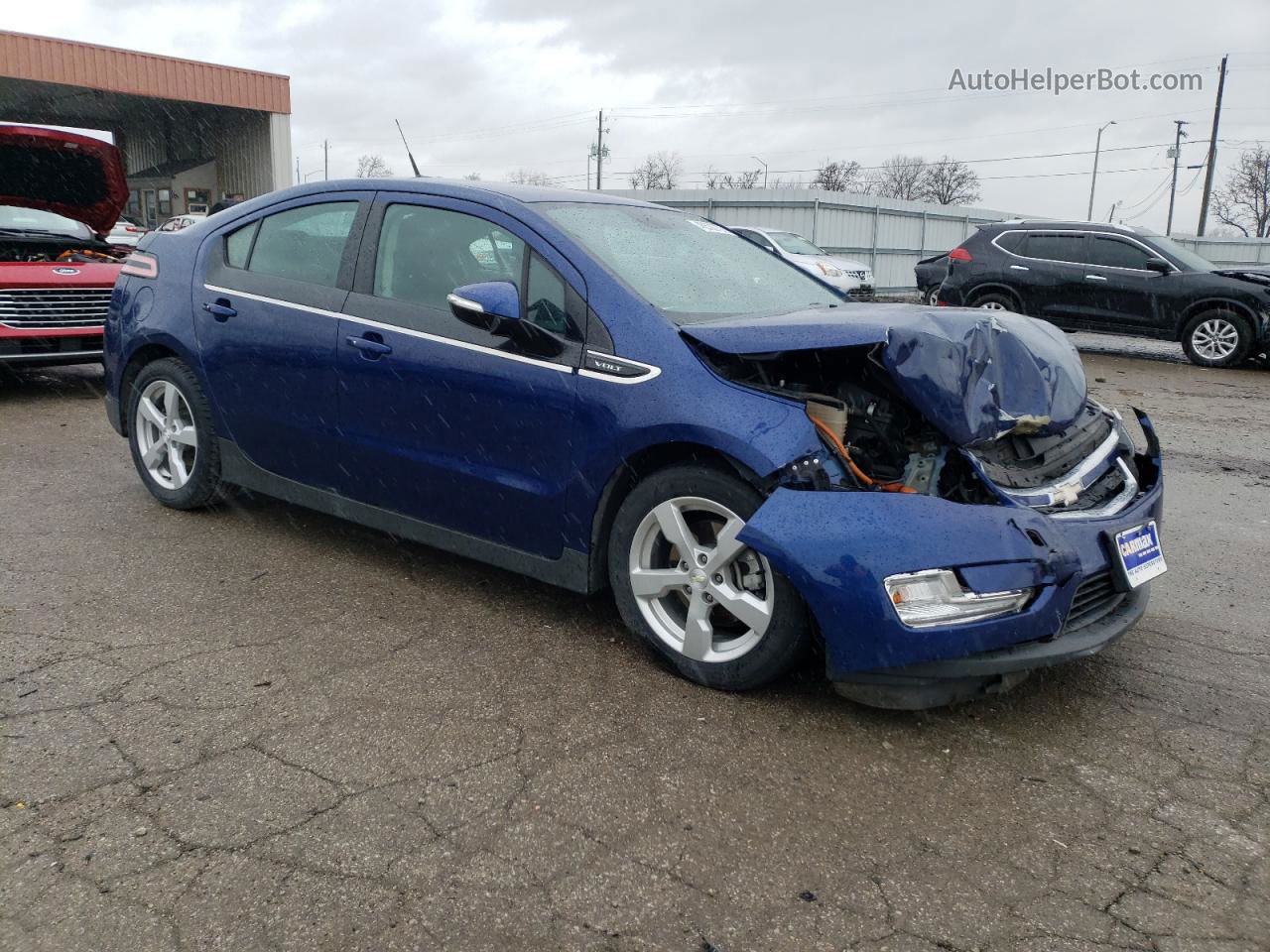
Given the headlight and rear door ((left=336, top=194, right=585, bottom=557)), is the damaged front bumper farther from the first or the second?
rear door ((left=336, top=194, right=585, bottom=557))

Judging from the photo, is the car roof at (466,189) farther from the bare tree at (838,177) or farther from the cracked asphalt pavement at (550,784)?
the bare tree at (838,177)

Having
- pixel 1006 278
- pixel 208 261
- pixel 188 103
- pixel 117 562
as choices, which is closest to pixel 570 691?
pixel 117 562

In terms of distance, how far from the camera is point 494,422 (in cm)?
368

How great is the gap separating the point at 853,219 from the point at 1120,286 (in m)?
13.8

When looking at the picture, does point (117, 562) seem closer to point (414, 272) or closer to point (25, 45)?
point (414, 272)

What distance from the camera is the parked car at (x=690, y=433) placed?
291 centimetres

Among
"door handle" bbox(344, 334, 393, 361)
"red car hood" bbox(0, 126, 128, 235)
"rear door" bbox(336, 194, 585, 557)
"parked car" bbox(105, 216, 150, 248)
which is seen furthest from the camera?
"parked car" bbox(105, 216, 150, 248)

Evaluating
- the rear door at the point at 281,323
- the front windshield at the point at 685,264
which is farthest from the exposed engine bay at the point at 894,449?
the rear door at the point at 281,323

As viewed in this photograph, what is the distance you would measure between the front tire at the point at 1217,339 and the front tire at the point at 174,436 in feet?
38.3

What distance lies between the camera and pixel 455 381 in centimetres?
377

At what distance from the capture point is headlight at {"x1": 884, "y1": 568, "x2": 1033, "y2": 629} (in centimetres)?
284

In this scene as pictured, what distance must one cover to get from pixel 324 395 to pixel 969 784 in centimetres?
278

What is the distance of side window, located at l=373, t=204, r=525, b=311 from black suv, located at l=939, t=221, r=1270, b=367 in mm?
10650

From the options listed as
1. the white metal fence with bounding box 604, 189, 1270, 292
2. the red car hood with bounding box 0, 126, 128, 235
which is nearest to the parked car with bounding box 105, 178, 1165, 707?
the red car hood with bounding box 0, 126, 128, 235
